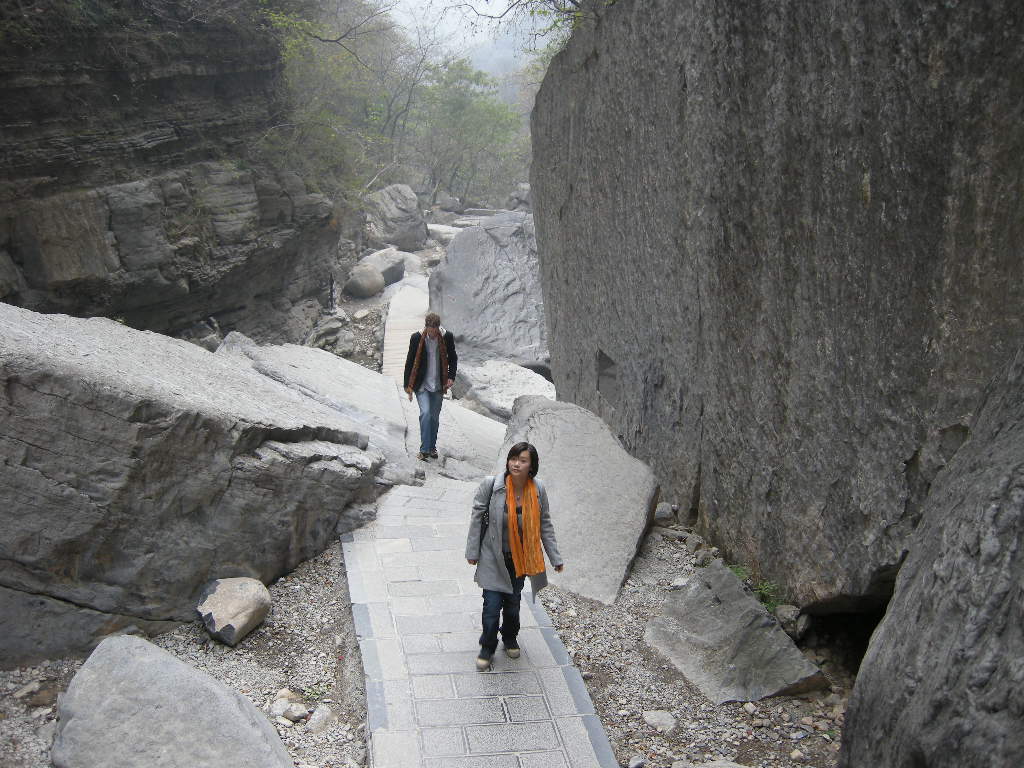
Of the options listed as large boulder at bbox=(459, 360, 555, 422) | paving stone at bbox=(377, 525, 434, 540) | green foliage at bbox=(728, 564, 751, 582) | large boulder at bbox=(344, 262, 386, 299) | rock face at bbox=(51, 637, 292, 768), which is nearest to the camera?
rock face at bbox=(51, 637, 292, 768)

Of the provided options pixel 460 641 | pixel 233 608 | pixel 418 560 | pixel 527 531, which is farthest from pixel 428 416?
pixel 527 531

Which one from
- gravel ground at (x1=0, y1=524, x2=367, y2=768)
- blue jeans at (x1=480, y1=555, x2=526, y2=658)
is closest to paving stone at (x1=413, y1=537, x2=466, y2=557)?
gravel ground at (x1=0, y1=524, x2=367, y2=768)

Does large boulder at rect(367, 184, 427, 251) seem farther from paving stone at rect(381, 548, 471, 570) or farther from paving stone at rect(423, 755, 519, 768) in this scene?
paving stone at rect(423, 755, 519, 768)

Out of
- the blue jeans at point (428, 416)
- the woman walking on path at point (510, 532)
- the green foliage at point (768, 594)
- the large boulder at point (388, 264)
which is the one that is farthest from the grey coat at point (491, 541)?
the large boulder at point (388, 264)

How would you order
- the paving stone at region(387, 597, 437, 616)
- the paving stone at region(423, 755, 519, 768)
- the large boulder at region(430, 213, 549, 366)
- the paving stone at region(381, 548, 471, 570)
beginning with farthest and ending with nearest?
1. the large boulder at region(430, 213, 549, 366)
2. the paving stone at region(381, 548, 471, 570)
3. the paving stone at region(387, 597, 437, 616)
4. the paving stone at region(423, 755, 519, 768)

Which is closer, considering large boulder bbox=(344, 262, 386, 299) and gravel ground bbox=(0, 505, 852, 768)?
gravel ground bbox=(0, 505, 852, 768)

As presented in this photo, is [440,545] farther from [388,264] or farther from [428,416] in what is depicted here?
[388,264]

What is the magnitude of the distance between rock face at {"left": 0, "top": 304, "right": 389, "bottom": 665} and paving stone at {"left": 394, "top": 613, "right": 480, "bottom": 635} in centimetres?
→ 118

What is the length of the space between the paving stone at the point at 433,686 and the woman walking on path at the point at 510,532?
46cm

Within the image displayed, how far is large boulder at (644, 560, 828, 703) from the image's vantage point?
4617 mm

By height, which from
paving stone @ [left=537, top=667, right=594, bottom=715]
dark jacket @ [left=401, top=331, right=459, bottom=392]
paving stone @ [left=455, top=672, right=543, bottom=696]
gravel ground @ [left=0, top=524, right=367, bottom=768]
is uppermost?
dark jacket @ [left=401, top=331, right=459, bottom=392]

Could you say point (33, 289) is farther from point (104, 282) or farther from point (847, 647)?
point (847, 647)

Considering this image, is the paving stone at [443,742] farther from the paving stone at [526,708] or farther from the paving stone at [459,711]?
the paving stone at [526,708]

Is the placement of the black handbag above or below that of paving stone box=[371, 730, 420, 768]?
above
